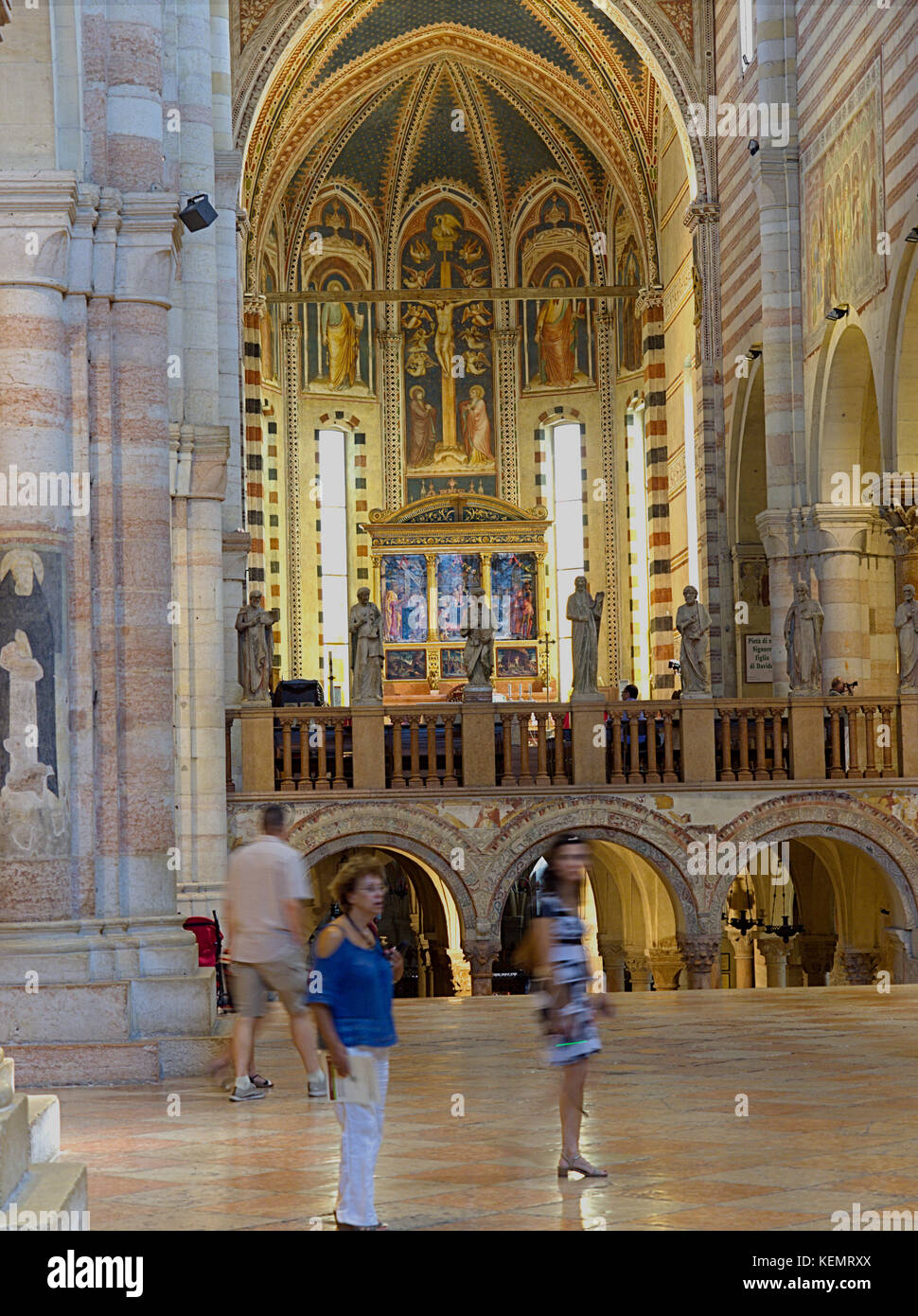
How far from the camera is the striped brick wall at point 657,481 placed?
123 feet

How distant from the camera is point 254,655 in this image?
22.6 metres

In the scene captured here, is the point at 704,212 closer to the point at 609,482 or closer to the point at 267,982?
the point at 609,482

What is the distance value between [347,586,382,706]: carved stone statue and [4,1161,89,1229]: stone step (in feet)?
53.5

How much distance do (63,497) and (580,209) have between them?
32.1 m

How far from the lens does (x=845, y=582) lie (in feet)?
84.4

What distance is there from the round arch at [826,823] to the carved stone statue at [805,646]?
4.36 ft

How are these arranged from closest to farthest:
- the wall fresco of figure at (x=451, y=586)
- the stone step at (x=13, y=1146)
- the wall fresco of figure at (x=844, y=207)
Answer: the stone step at (x=13, y=1146) → the wall fresco of figure at (x=844, y=207) → the wall fresco of figure at (x=451, y=586)

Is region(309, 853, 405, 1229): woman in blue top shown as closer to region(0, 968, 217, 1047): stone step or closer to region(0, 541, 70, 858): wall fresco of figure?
region(0, 968, 217, 1047): stone step

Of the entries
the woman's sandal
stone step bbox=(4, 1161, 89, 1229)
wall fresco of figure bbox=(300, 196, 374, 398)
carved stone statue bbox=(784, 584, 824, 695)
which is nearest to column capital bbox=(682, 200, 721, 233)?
carved stone statue bbox=(784, 584, 824, 695)

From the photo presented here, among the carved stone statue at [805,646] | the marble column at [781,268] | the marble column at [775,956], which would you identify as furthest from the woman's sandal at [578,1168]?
the marble column at [775,956]

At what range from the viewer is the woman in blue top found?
6.31 meters

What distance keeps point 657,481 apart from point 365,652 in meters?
16.1

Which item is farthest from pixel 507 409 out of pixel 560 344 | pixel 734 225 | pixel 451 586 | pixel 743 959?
pixel 743 959

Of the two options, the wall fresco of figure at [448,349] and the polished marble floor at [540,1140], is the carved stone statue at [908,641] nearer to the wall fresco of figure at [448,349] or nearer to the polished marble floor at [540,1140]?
the polished marble floor at [540,1140]
